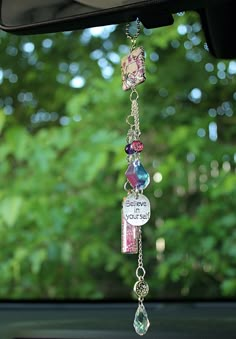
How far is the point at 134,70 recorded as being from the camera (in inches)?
28.5

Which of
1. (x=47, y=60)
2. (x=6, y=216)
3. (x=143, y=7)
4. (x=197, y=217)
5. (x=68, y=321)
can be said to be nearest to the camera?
(x=143, y=7)

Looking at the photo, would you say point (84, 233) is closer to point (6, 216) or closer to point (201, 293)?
point (6, 216)

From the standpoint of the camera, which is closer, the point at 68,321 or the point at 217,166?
the point at 68,321

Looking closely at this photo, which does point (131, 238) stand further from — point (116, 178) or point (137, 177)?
point (116, 178)

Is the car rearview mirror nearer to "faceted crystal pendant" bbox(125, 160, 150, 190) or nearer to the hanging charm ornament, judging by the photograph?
the hanging charm ornament

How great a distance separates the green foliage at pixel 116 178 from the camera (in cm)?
192

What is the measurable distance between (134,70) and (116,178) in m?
1.30

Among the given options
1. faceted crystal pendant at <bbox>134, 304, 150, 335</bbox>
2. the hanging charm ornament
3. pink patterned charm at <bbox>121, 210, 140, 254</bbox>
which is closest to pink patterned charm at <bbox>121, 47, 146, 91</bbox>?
the hanging charm ornament

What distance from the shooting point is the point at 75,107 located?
1.93m

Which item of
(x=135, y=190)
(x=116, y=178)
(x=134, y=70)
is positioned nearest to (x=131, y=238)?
(x=135, y=190)

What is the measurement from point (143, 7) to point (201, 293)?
141cm

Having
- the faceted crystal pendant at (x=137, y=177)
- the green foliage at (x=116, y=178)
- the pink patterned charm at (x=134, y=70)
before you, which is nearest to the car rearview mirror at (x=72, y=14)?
the pink patterned charm at (x=134, y=70)

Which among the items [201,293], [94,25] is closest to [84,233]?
[201,293]

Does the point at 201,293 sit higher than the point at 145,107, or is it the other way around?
the point at 145,107
